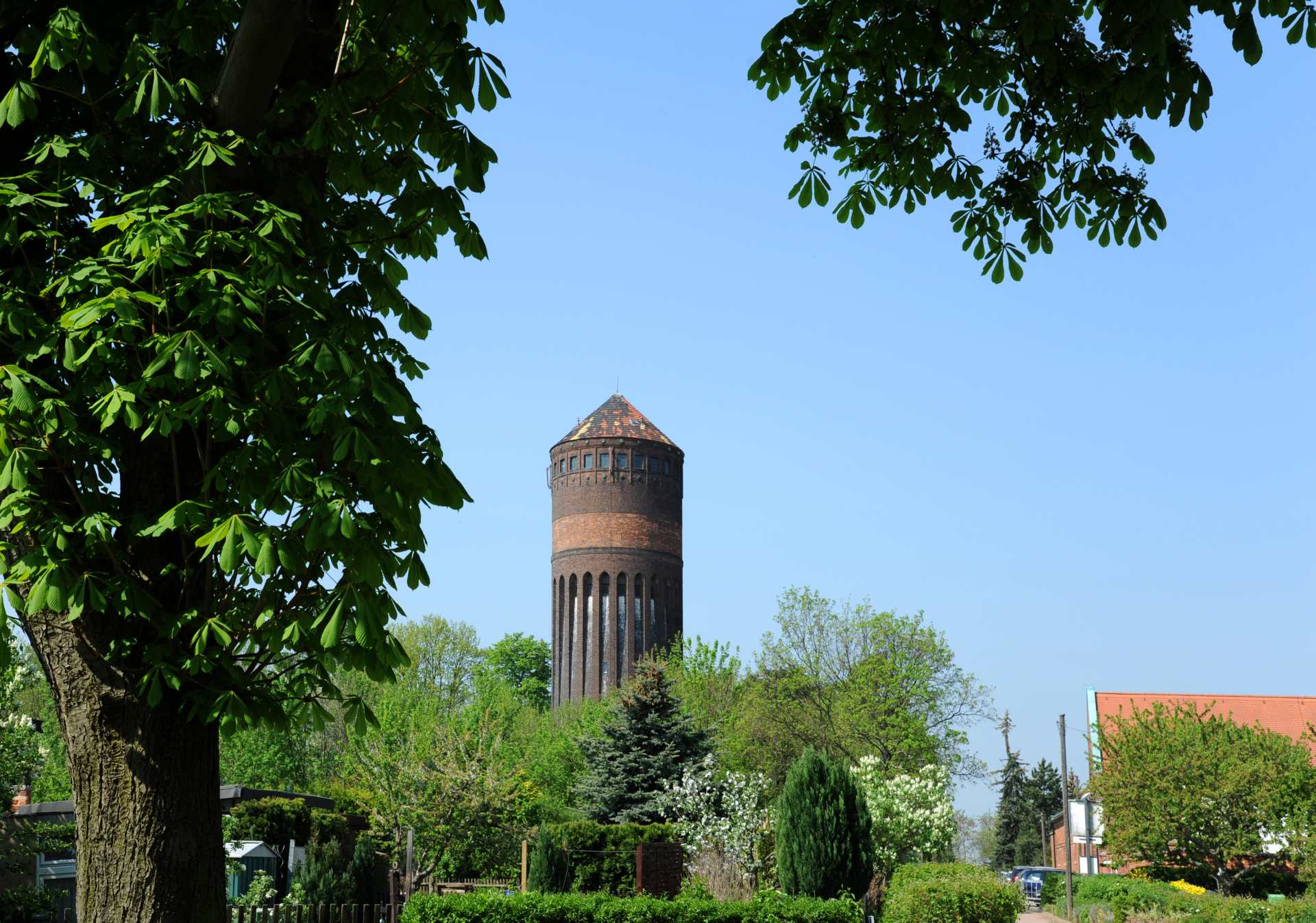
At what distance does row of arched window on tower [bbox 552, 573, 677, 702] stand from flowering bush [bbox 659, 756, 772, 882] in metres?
27.5

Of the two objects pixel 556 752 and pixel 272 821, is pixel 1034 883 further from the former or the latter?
pixel 272 821

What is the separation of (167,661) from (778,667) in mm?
40464

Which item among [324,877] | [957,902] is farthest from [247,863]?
[957,902]

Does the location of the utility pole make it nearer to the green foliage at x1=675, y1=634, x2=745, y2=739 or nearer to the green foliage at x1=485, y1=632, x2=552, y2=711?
the green foliage at x1=675, y1=634, x2=745, y2=739

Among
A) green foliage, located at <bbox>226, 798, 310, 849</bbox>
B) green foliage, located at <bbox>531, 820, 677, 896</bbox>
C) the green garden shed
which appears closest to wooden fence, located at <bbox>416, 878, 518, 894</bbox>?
green foliage, located at <bbox>531, 820, 677, 896</bbox>

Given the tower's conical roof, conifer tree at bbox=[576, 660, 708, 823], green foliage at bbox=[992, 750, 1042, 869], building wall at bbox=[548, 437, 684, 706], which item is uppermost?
the tower's conical roof

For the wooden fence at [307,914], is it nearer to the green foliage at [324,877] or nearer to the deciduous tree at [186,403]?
the green foliage at [324,877]

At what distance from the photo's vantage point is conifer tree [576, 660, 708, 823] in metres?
32.3

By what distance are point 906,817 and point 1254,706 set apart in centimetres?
3367

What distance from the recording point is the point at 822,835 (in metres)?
23.0

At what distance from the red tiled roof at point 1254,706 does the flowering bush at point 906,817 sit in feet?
86.0


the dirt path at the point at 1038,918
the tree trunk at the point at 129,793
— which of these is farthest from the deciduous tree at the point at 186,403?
the dirt path at the point at 1038,918

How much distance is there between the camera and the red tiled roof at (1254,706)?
179ft

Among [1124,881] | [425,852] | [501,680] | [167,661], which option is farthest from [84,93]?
[501,680]
